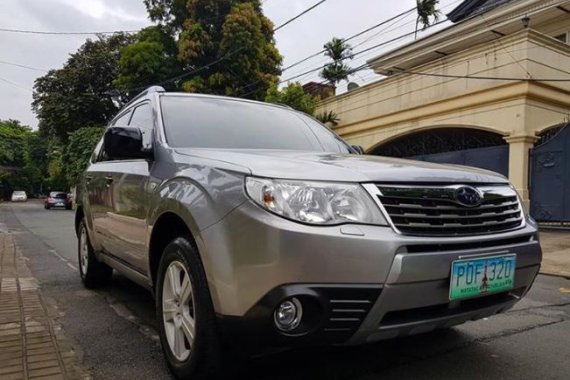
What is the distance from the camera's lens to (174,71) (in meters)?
22.6

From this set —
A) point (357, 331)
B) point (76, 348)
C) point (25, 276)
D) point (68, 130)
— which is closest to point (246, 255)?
point (357, 331)

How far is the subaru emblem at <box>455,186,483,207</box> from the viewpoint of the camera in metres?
2.43

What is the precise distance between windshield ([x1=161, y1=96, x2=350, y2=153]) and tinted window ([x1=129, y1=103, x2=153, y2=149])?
146mm

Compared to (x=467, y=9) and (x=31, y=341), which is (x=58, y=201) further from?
(x=31, y=341)

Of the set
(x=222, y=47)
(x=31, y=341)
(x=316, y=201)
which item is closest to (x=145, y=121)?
(x=31, y=341)

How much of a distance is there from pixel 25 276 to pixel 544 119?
434 inches

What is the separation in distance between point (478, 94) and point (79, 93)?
25.4 meters

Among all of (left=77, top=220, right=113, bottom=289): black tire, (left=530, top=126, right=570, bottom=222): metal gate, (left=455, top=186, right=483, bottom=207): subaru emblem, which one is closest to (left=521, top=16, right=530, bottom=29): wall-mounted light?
(left=530, top=126, right=570, bottom=222): metal gate

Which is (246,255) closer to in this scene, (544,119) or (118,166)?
(118,166)

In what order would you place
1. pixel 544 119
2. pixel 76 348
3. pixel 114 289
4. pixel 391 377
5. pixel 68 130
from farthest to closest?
pixel 68 130
pixel 544 119
pixel 114 289
pixel 76 348
pixel 391 377

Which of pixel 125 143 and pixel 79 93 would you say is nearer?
pixel 125 143

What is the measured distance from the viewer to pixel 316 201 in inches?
85.3

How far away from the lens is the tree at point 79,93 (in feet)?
99.4

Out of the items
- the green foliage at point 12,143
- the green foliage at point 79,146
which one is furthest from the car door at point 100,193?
the green foliage at point 12,143
